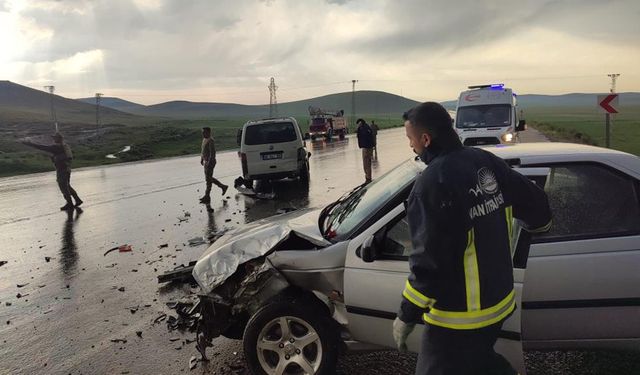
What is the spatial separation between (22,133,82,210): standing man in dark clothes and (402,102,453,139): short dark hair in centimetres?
A: 1214

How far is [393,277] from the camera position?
3.20 metres

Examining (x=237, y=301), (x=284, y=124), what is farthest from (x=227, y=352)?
(x=284, y=124)

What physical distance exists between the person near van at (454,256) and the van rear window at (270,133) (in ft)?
39.6

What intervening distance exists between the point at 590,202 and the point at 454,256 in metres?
1.80

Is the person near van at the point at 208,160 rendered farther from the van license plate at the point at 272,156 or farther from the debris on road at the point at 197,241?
the debris on road at the point at 197,241

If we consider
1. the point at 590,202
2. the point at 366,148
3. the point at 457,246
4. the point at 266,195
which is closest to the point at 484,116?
the point at 366,148

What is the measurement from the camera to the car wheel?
11.3ft

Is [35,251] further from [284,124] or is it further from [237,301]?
[284,124]

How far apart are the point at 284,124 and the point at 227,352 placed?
10.8 metres

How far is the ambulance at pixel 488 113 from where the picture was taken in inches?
627

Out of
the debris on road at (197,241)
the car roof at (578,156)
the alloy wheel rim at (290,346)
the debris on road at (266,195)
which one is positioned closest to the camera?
the car roof at (578,156)

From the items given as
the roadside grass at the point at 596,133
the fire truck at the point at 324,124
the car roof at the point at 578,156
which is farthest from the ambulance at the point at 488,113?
the fire truck at the point at 324,124

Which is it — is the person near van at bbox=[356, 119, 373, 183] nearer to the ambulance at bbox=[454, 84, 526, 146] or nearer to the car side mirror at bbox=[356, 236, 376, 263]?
the ambulance at bbox=[454, 84, 526, 146]

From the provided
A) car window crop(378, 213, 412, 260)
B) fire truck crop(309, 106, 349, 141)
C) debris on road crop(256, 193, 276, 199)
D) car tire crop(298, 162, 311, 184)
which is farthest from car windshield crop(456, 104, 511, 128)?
fire truck crop(309, 106, 349, 141)
